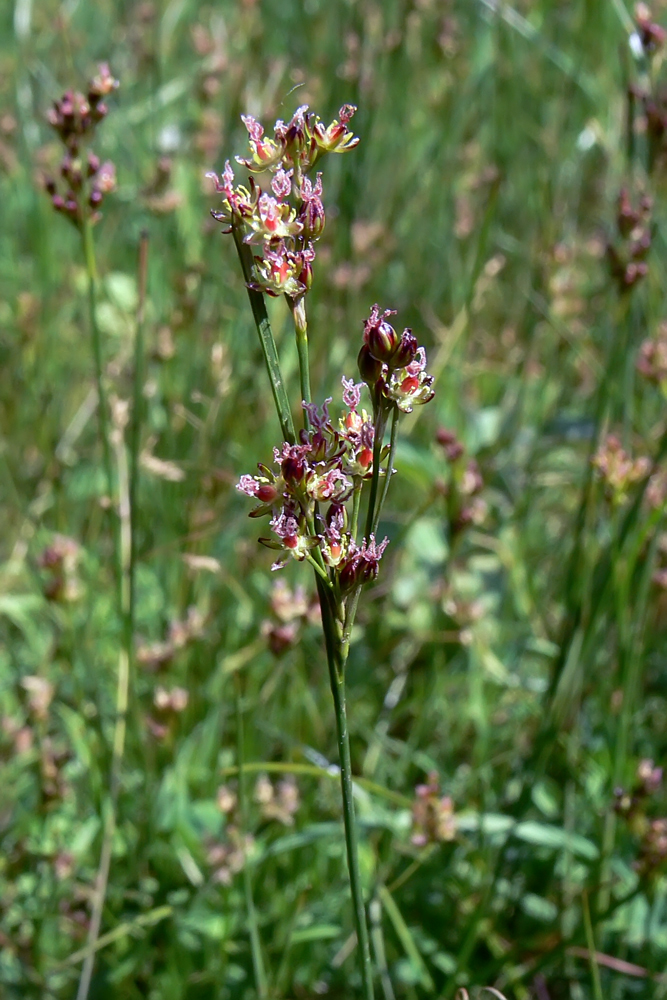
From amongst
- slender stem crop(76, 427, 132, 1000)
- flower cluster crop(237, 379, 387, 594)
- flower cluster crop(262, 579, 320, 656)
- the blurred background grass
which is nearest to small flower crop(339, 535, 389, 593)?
flower cluster crop(237, 379, 387, 594)

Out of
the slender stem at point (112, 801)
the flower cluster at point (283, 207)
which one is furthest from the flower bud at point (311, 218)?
the slender stem at point (112, 801)

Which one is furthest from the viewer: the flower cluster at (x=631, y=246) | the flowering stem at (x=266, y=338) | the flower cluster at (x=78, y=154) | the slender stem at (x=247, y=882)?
the flower cluster at (x=631, y=246)

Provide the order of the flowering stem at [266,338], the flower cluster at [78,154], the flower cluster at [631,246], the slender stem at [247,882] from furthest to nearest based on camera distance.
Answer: the flower cluster at [631,246] → the flower cluster at [78,154] → the slender stem at [247,882] → the flowering stem at [266,338]

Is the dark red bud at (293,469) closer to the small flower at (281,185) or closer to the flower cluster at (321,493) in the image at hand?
the flower cluster at (321,493)

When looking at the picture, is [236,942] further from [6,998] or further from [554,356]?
[554,356]

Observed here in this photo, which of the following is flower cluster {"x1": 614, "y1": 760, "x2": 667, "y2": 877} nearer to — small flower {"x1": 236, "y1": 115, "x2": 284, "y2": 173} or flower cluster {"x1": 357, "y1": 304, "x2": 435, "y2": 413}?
flower cluster {"x1": 357, "y1": 304, "x2": 435, "y2": 413}

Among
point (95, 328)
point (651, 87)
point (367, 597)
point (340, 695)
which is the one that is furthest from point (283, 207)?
point (367, 597)

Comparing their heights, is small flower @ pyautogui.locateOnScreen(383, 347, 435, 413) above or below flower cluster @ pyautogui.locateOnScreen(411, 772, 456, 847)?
above
